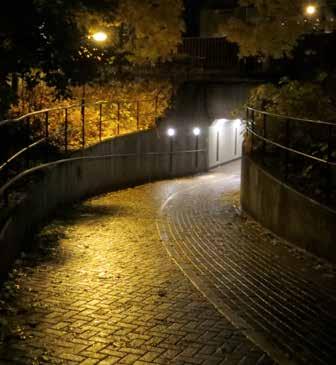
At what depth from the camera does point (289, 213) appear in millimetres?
9789

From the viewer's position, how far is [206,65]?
2577 cm

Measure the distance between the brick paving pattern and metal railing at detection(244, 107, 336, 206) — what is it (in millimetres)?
2399

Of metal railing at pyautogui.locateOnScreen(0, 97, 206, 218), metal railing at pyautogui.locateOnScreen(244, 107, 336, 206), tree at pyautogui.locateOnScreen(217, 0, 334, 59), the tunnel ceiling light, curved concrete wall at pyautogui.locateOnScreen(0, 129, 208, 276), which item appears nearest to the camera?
curved concrete wall at pyautogui.locateOnScreen(0, 129, 208, 276)

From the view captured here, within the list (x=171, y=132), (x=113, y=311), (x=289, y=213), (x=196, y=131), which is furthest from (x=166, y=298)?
(x=196, y=131)

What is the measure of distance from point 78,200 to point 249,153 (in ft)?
12.8

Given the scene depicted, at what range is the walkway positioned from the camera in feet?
18.1

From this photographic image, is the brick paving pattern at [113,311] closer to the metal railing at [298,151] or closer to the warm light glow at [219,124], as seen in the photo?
the metal railing at [298,151]

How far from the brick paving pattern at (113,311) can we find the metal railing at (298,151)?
2.40 m

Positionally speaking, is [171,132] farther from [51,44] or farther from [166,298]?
[166,298]

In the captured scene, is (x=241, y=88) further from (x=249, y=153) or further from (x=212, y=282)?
(x=212, y=282)

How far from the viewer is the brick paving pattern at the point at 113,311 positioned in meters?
5.40

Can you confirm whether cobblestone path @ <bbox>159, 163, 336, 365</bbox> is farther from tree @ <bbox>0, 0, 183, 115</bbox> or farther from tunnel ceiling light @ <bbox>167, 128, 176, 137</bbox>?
tunnel ceiling light @ <bbox>167, 128, 176, 137</bbox>

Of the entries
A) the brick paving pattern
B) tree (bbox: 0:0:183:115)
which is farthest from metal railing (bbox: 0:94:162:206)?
the brick paving pattern

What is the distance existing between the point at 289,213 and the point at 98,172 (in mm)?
7147
